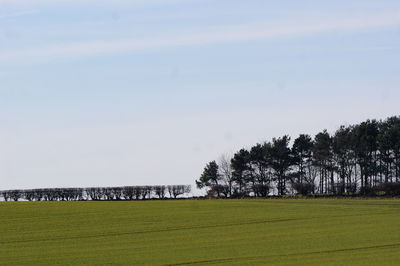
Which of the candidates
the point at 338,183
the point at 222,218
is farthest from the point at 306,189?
the point at 222,218

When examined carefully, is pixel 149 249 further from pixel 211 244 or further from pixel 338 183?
pixel 338 183

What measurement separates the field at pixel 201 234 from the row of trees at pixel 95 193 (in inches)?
1822

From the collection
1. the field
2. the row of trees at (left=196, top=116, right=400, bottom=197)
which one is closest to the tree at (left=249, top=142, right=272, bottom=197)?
the row of trees at (left=196, top=116, right=400, bottom=197)

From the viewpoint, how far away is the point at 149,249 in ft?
157

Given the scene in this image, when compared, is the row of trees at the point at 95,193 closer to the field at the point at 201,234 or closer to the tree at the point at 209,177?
the tree at the point at 209,177

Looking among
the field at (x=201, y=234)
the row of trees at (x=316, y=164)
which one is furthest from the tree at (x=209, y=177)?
the field at (x=201, y=234)

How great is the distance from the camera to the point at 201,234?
56469 mm

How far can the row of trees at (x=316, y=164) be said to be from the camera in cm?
13362

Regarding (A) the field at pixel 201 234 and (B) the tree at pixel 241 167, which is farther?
(B) the tree at pixel 241 167

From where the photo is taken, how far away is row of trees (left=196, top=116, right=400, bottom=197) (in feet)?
438

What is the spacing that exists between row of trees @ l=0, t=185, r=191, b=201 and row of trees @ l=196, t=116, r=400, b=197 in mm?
11956

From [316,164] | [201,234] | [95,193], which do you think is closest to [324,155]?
[316,164]

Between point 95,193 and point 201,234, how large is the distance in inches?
3048

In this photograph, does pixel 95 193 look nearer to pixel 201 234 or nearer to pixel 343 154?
pixel 343 154
